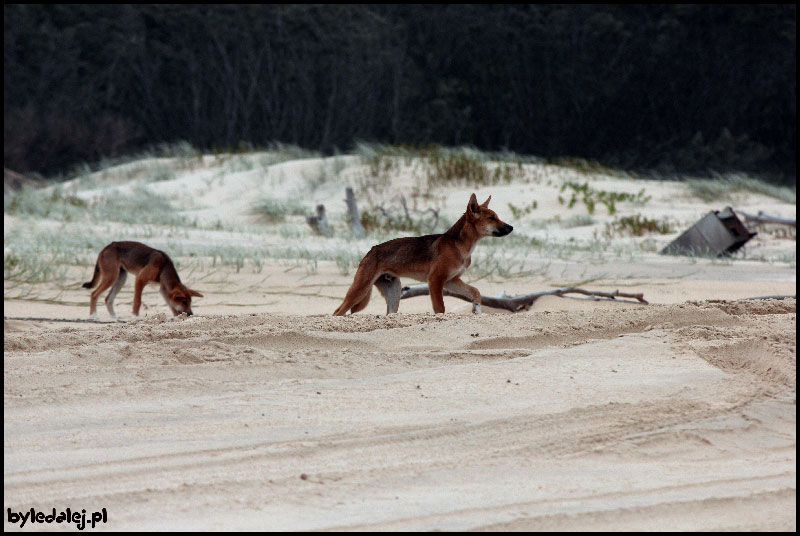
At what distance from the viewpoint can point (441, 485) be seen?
3.52 meters

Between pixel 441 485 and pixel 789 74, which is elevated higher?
pixel 789 74

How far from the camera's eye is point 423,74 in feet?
116

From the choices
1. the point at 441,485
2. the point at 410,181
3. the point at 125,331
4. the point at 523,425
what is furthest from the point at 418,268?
the point at 410,181

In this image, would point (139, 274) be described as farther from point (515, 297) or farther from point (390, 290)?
point (515, 297)

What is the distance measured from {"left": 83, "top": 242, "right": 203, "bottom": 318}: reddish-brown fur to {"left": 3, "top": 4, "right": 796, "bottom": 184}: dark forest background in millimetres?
23868

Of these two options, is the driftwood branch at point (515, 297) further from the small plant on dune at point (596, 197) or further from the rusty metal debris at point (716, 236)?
the small plant on dune at point (596, 197)

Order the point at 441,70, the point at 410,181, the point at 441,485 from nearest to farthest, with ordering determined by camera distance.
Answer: the point at 441,485 < the point at 410,181 < the point at 441,70

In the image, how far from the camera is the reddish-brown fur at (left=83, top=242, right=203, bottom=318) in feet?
28.1

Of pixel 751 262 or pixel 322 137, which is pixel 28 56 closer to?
pixel 322 137

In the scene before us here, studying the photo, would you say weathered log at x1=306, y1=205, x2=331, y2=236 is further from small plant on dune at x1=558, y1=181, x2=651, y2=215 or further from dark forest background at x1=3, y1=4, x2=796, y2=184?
dark forest background at x1=3, y1=4, x2=796, y2=184

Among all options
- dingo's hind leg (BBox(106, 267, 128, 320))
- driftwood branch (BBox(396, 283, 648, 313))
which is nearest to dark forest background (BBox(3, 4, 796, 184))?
dingo's hind leg (BBox(106, 267, 128, 320))

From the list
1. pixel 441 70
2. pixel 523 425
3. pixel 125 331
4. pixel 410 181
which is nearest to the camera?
pixel 523 425

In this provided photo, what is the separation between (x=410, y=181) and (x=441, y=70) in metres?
16.6

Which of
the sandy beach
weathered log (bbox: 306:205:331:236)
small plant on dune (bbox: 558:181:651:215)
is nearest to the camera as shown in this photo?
the sandy beach
